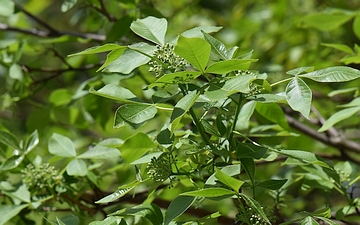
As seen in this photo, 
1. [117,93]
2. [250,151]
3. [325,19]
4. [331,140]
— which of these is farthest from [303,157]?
[325,19]

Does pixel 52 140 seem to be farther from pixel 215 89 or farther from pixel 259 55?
pixel 259 55

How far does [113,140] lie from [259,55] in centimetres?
107

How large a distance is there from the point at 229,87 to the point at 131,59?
168mm

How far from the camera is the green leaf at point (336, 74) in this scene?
0.72 metres

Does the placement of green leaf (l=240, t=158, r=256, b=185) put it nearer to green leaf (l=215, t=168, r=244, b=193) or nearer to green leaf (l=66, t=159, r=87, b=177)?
green leaf (l=215, t=168, r=244, b=193)

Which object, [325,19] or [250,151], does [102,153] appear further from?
[325,19]

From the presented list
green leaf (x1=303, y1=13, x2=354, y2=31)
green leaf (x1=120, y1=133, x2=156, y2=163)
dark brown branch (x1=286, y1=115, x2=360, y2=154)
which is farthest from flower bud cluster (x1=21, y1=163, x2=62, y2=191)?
green leaf (x1=303, y1=13, x2=354, y2=31)

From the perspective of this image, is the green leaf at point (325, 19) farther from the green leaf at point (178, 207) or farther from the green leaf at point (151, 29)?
the green leaf at point (178, 207)

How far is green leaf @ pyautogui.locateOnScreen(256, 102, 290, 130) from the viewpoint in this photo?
100cm

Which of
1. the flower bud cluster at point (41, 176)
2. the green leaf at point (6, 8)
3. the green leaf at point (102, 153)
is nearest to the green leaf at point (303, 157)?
the green leaf at point (102, 153)

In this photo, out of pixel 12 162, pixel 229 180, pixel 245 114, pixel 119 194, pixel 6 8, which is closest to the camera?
pixel 229 180

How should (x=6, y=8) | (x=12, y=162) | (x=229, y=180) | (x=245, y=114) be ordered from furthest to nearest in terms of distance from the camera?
1. (x=6, y=8)
2. (x=12, y=162)
3. (x=245, y=114)
4. (x=229, y=180)

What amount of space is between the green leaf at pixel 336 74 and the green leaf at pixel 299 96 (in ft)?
0.08

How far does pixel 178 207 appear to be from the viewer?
721 millimetres
